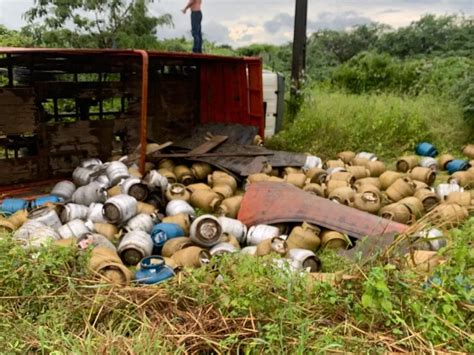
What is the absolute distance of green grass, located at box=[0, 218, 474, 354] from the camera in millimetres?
2943

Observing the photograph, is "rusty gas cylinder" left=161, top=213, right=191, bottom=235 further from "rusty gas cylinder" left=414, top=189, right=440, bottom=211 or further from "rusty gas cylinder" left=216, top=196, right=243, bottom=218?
"rusty gas cylinder" left=414, top=189, right=440, bottom=211

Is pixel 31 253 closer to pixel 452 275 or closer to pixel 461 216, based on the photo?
pixel 452 275

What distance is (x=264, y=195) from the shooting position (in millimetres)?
5641

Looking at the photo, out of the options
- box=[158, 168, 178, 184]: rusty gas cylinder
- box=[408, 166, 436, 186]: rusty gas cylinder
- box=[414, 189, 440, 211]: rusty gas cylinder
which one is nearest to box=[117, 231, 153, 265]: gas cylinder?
box=[158, 168, 178, 184]: rusty gas cylinder

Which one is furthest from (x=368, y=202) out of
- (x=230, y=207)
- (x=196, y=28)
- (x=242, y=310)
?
(x=196, y=28)

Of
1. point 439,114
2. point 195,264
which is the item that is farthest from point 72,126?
point 439,114

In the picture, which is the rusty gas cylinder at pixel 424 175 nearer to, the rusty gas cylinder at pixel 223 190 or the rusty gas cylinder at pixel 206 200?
the rusty gas cylinder at pixel 223 190

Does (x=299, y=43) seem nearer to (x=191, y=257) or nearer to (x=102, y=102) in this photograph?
(x=102, y=102)

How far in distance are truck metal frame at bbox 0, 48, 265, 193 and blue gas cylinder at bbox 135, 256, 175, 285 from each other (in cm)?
300

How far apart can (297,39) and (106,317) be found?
332 inches

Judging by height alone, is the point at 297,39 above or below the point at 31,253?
above

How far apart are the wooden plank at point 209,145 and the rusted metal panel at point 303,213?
1993mm

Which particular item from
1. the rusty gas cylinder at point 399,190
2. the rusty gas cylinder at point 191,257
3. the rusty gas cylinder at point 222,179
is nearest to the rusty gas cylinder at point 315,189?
the rusty gas cylinder at point 399,190

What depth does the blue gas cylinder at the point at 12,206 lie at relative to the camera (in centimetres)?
570
